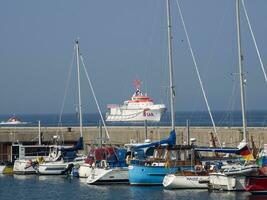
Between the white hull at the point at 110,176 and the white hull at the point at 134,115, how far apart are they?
2929 inches

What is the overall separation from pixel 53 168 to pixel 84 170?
488 centimetres

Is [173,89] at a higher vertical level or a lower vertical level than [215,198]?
higher

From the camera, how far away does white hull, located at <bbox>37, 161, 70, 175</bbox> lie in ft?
199

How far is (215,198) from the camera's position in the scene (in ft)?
140

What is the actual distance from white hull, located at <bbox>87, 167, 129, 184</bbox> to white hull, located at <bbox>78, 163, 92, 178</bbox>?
3169 millimetres

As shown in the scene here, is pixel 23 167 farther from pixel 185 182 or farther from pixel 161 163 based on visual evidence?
pixel 185 182

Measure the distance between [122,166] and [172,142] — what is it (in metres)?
3.98

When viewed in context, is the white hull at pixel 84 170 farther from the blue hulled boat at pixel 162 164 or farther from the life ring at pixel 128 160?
the blue hulled boat at pixel 162 164

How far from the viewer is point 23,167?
62906 millimetres

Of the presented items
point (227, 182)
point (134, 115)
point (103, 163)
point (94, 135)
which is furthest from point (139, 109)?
point (227, 182)

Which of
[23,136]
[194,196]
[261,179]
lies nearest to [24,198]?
[194,196]

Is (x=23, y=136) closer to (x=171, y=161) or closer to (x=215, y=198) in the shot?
(x=171, y=161)

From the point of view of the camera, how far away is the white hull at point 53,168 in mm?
60625

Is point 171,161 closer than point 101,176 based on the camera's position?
Yes
